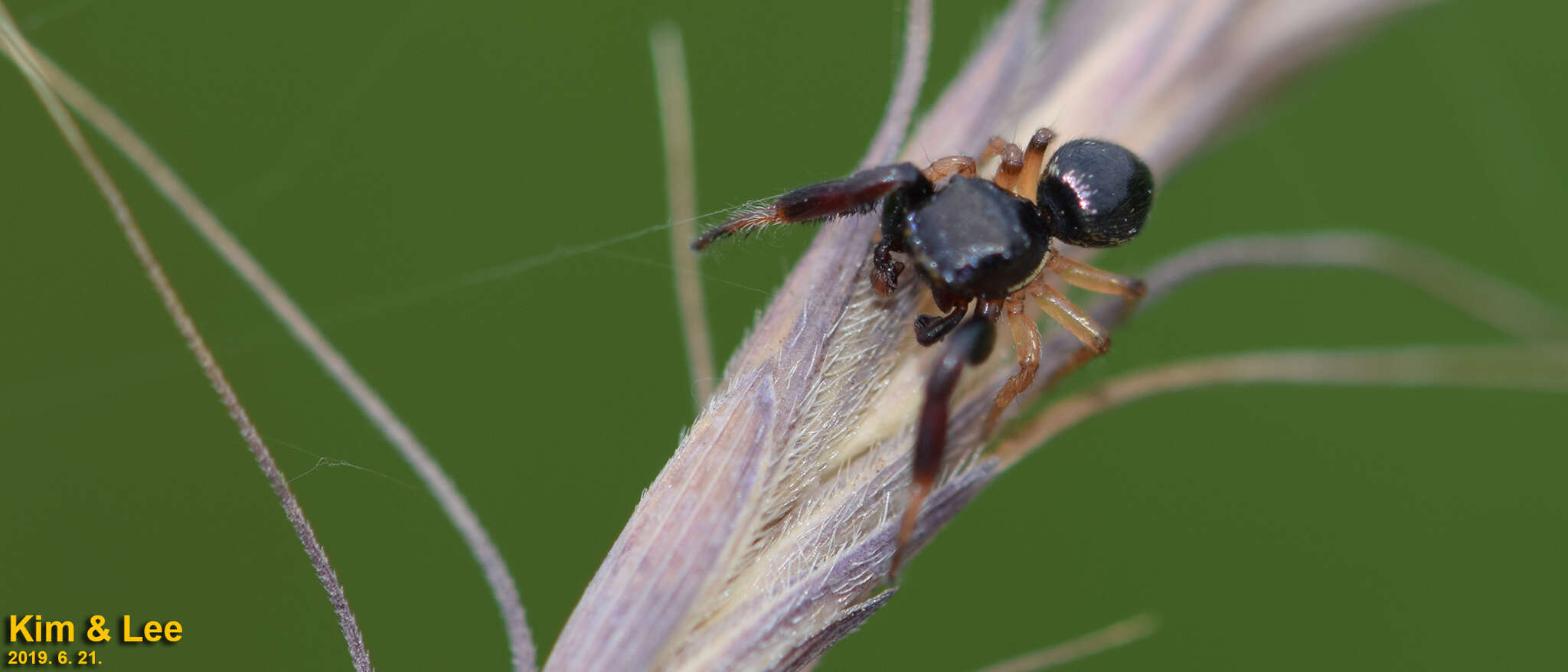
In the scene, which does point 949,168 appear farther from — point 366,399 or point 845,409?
point 366,399

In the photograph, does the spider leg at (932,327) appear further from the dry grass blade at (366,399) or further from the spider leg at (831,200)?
the dry grass blade at (366,399)

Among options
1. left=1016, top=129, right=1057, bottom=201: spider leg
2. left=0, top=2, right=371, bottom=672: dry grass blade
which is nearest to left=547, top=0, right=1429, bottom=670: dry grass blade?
left=1016, top=129, right=1057, bottom=201: spider leg

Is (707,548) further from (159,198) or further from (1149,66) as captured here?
(159,198)

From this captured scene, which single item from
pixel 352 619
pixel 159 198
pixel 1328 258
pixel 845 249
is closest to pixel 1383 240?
pixel 1328 258

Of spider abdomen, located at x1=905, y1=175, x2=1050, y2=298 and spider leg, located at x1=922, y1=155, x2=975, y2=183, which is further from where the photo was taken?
spider abdomen, located at x1=905, y1=175, x2=1050, y2=298

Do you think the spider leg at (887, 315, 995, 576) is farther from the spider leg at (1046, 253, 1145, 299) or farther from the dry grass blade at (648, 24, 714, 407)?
the spider leg at (1046, 253, 1145, 299)

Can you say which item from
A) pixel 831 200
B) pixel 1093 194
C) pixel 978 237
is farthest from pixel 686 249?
pixel 1093 194

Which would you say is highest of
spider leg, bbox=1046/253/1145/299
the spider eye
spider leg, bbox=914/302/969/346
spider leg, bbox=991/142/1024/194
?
spider leg, bbox=991/142/1024/194

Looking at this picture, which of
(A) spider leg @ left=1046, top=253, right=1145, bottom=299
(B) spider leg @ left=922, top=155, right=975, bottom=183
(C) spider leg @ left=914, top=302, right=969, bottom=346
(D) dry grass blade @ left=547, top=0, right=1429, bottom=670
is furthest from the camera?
(A) spider leg @ left=1046, top=253, right=1145, bottom=299
